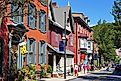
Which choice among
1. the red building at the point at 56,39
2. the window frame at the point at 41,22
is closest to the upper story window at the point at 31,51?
the window frame at the point at 41,22

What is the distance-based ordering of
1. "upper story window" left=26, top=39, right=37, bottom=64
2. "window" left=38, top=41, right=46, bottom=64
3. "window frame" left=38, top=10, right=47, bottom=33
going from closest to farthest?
"upper story window" left=26, top=39, right=37, bottom=64, "window" left=38, top=41, right=46, bottom=64, "window frame" left=38, top=10, right=47, bottom=33

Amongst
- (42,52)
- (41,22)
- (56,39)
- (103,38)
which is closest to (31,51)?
(42,52)

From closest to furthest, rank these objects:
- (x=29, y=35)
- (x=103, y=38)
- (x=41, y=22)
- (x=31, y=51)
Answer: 1. (x=29, y=35)
2. (x=31, y=51)
3. (x=41, y=22)
4. (x=103, y=38)

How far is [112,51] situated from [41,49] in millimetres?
55022

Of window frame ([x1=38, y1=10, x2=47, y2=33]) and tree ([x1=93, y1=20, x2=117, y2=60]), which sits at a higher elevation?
tree ([x1=93, y1=20, x2=117, y2=60])

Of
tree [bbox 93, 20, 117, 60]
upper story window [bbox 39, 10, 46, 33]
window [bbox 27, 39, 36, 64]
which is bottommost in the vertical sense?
window [bbox 27, 39, 36, 64]

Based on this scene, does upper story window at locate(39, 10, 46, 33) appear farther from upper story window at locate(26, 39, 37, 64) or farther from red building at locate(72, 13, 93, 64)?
red building at locate(72, 13, 93, 64)

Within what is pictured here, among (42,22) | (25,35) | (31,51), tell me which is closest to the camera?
(25,35)

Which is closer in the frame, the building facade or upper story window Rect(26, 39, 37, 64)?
the building facade

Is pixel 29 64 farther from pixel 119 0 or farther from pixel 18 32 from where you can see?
pixel 119 0

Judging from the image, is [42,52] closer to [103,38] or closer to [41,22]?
[41,22]

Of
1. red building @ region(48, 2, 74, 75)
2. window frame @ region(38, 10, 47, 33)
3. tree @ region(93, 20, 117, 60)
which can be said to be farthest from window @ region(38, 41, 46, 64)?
tree @ region(93, 20, 117, 60)

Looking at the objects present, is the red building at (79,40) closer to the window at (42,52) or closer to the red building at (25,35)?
the red building at (25,35)

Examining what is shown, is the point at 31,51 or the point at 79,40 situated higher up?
the point at 79,40
